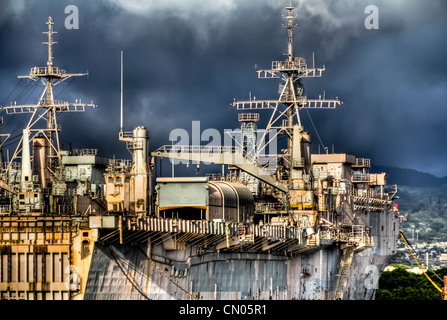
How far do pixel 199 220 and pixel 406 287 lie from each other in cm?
5980

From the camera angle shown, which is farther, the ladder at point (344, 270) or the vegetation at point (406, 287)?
the vegetation at point (406, 287)

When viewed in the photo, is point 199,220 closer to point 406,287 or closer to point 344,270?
point 344,270

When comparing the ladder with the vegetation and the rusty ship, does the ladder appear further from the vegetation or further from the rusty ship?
the vegetation

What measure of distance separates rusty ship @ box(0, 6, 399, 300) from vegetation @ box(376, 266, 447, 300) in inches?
567

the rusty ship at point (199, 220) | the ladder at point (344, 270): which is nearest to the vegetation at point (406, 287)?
the rusty ship at point (199, 220)

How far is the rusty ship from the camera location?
182 feet

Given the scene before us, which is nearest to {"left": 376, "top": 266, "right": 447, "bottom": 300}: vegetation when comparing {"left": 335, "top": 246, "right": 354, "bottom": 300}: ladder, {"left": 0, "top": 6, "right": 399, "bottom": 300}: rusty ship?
{"left": 0, "top": 6, "right": 399, "bottom": 300}: rusty ship

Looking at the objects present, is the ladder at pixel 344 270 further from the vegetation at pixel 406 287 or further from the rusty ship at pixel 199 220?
the vegetation at pixel 406 287

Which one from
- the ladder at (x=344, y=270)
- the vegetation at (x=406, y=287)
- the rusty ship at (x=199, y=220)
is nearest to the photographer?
the rusty ship at (x=199, y=220)

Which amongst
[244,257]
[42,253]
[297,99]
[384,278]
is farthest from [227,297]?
[384,278]

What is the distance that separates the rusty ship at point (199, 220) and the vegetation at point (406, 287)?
47.3ft

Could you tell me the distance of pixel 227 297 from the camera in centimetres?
6525

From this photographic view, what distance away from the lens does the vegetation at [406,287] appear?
112 meters

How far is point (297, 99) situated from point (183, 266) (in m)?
24.9
